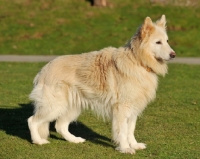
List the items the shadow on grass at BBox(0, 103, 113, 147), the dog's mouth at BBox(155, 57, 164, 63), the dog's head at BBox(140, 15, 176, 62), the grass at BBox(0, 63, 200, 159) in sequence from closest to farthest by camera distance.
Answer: the grass at BBox(0, 63, 200, 159) → the dog's head at BBox(140, 15, 176, 62) → the dog's mouth at BBox(155, 57, 164, 63) → the shadow on grass at BBox(0, 103, 113, 147)

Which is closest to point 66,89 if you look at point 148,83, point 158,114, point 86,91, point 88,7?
point 86,91

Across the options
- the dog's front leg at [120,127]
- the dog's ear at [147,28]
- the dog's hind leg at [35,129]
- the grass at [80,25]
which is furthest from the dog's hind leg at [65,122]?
the grass at [80,25]

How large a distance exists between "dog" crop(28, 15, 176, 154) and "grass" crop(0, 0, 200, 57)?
16.7 m

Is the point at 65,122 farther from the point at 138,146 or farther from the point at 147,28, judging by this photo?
the point at 147,28

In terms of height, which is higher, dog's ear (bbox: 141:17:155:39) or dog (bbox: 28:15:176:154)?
dog's ear (bbox: 141:17:155:39)

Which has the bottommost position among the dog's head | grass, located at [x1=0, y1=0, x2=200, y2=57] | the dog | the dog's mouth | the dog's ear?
grass, located at [x1=0, y1=0, x2=200, y2=57]

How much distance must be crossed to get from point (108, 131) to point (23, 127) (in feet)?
5.38

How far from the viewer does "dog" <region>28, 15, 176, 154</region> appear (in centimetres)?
745

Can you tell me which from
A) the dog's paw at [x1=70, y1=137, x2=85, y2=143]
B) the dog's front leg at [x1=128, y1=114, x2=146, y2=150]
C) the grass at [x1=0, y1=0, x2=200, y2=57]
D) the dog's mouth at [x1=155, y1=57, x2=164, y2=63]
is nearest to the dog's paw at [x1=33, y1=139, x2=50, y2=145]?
the dog's paw at [x1=70, y1=137, x2=85, y2=143]

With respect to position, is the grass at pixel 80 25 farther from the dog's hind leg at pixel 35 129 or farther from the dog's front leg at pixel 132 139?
the dog's front leg at pixel 132 139

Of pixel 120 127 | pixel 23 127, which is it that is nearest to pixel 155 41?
pixel 120 127

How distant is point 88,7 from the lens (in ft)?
101

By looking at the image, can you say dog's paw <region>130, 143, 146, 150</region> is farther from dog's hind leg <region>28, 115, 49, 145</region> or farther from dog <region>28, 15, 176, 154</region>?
dog's hind leg <region>28, 115, 49, 145</region>

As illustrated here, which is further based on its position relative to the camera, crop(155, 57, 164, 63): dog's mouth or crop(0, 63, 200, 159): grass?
crop(155, 57, 164, 63): dog's mouth
